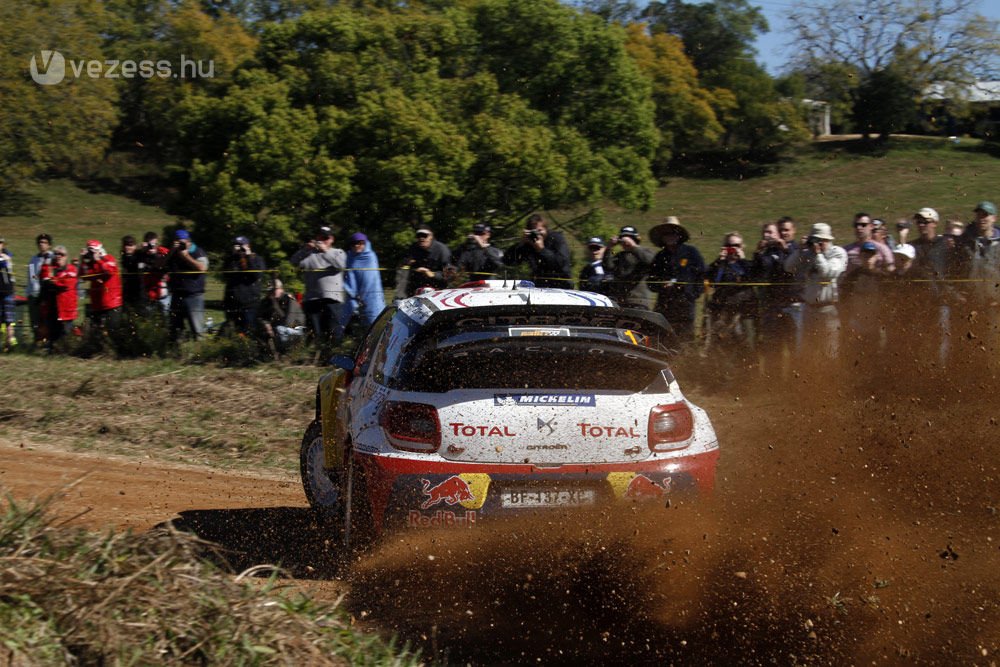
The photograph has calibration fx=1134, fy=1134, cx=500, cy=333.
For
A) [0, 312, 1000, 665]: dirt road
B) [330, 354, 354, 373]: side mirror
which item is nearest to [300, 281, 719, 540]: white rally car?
[0, 312, 1000, 665]: dirt road

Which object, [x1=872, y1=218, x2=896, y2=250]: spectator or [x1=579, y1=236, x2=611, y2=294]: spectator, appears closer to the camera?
[x1=872, y1=218, x2=896, y2=250]: spectator

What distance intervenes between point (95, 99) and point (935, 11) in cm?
3218

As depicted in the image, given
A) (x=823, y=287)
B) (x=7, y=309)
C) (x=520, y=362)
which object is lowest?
(x=7, y=309)

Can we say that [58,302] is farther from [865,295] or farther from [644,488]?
[644,488]

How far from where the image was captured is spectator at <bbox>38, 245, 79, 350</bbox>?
14539mm

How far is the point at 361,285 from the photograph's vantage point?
1298 centimetres

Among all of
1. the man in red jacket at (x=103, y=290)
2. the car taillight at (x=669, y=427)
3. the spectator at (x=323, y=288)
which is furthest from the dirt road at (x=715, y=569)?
the man in red jacket at (x=103, y=290)

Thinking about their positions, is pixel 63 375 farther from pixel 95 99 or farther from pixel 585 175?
pixel 95 99

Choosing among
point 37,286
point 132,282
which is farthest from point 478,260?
point 37,286

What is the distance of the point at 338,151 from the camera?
809 inches

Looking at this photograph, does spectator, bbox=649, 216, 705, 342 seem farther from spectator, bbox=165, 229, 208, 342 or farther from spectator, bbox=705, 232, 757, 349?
spectator, bbox=165, 229, 208, 342

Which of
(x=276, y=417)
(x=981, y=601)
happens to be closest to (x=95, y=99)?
(x=276, y=417)

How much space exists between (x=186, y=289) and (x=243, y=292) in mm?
879

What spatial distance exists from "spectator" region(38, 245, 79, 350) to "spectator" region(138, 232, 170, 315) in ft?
3.41
